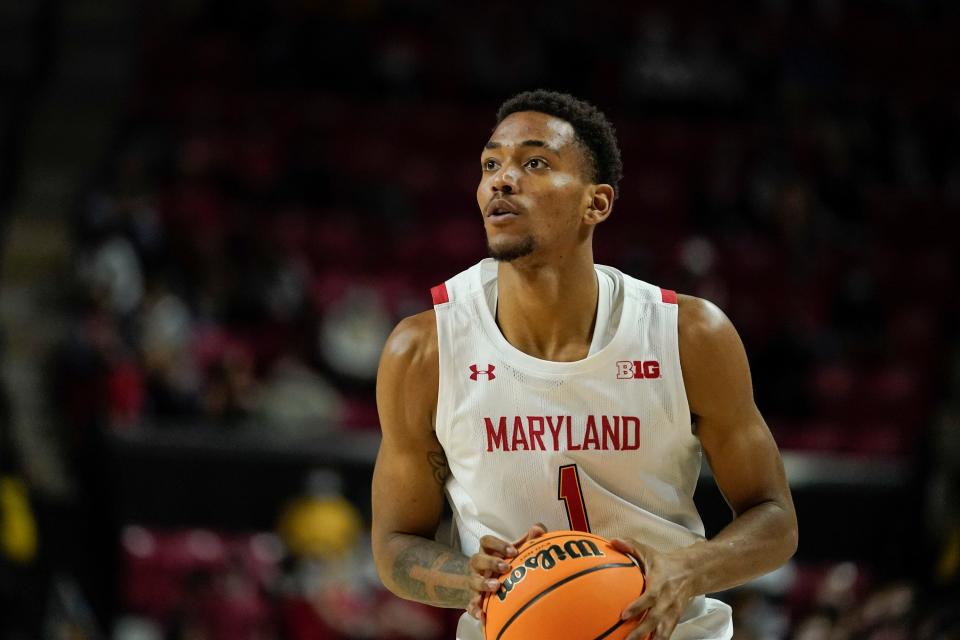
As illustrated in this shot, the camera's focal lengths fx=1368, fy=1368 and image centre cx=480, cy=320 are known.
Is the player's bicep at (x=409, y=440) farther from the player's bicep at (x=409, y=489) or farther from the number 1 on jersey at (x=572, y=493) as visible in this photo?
the number 1 on jersey at (x=572, y=493)

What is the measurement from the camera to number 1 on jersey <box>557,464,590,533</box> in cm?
365

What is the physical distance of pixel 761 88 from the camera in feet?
45.4

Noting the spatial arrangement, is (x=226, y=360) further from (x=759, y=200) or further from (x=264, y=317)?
(x=759, y=200)

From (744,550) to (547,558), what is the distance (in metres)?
0.59

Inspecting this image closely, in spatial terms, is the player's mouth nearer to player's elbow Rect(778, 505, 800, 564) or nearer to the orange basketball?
the orange basketball

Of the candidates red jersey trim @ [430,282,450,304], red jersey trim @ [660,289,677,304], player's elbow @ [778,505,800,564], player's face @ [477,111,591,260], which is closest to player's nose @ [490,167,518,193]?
player's face @ [477,111,591,260]

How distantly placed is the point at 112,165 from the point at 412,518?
990cm

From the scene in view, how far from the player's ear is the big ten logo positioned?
41 centimetres

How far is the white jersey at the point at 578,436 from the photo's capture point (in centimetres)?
365

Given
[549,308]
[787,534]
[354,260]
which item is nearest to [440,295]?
[549,308]

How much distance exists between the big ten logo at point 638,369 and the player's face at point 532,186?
0.37m

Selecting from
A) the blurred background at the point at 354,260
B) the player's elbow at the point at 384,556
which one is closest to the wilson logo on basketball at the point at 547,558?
the player's elbow at the point at 384,556

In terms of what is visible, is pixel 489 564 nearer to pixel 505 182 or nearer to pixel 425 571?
pixel 425 571

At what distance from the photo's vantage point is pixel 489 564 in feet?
10.8
